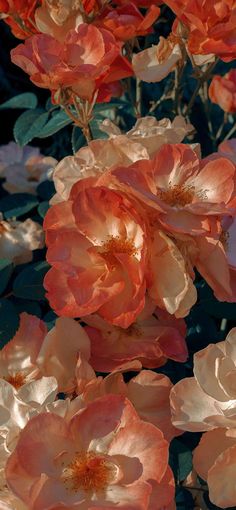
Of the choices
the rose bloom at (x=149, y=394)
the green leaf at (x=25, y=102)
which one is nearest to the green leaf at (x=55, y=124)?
the green leaf at (x=25, y=102)

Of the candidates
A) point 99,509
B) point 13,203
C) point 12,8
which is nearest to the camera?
point 99,509

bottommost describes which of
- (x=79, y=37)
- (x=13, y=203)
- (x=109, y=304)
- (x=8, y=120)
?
(x=8, y=120)

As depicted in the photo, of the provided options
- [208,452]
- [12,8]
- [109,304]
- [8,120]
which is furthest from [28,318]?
[8,120]

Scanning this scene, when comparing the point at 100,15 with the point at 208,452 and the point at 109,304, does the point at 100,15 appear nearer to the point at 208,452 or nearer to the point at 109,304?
the point at 109,304

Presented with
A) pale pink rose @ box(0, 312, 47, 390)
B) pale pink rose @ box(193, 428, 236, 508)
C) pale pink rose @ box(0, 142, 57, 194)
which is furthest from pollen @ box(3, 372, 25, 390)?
pale pink rose @ box(0, 142, 57, 194)

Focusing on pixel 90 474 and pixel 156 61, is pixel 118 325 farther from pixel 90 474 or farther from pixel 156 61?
pixel 156 61

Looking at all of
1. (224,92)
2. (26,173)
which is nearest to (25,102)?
(26,173)

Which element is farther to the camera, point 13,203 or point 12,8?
point 13,203

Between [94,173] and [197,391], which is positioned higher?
[94,173]
